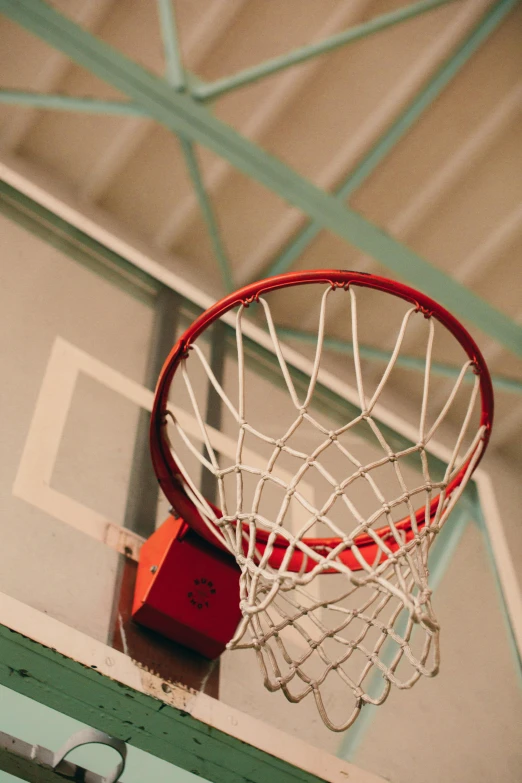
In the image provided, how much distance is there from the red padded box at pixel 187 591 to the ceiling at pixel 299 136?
164cm

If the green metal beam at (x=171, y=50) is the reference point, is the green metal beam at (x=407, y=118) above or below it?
above

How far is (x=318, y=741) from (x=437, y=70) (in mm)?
2821

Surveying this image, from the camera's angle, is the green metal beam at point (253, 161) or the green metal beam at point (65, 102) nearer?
the green metal beam at point (253, 161)

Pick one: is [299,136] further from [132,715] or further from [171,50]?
[132,715]

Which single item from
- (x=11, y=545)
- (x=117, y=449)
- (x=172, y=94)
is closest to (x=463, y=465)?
(x=117, y=449)

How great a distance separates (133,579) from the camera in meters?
1.97

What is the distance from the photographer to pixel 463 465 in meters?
2.11

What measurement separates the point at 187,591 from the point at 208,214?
6.59 ft

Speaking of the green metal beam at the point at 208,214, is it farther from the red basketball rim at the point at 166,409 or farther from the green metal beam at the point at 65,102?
the red basketball rim at the point at 166,409

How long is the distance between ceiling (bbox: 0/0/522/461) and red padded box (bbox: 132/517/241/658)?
5.39ft

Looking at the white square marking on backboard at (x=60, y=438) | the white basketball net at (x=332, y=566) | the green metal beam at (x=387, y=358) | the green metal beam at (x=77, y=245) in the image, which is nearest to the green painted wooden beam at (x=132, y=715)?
the white basketball net at (x=332, y=566)

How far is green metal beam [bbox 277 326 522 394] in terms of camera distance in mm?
3610

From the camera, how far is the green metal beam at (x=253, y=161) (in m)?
2.57

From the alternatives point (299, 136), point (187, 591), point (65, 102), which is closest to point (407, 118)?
point (299, 136)
